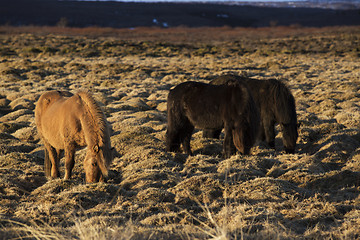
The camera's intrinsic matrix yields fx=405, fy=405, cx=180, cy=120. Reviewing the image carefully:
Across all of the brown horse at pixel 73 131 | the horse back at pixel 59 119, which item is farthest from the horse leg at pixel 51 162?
the horse back at pixel 59 119

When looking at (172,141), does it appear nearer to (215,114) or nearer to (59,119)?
(215,114)

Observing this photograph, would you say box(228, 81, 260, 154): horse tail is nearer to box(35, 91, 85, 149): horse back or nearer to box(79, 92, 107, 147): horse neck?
box(79, 92, 107, 147): horse neck

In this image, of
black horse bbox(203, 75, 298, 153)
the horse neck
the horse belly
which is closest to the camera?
the horse neck

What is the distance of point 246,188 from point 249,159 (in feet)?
5.46

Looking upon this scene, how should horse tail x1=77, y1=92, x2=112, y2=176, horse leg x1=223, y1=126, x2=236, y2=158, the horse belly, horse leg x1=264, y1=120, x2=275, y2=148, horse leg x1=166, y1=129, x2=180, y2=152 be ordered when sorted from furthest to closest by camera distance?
horse leg x1=264, y1=120, x2=275, y2=148 < horse leg x1=166, y1=129, x2=180, y2=152 < the horse belly < horse leg x1=223, y1=126, x2=236, y2=158 < horse tail x1=77, y1=92, x2=112, y2=176

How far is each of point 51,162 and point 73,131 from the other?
1.29m

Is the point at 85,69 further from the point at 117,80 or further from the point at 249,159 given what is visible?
the point at 249,159

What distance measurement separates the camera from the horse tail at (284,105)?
9117 mm

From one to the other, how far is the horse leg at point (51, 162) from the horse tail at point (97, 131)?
1.39m

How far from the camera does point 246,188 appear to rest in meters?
6.54

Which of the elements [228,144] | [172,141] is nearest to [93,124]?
[172,141]

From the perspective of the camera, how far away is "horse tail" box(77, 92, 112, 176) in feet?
19.7

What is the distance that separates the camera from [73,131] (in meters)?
6.55

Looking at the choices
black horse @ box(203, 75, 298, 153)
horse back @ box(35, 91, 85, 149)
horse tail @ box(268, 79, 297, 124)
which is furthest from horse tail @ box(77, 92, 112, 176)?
horse tail @ box(268, 79, 297, 124)
